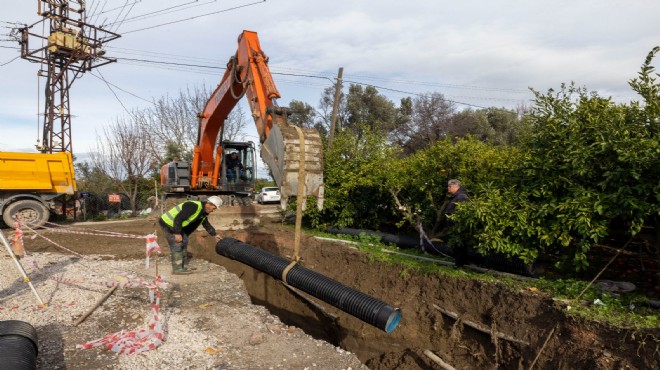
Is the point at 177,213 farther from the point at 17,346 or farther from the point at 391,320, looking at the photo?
the point at 391,320

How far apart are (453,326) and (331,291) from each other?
75.0 inches

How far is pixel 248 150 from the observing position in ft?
42.5

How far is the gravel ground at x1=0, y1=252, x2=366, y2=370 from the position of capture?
170 inches

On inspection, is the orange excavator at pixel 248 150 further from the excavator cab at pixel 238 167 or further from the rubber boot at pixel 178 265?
the rubber boot at pixel 178 265

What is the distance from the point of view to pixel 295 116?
37312 millimetres

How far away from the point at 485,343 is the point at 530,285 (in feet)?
3.32

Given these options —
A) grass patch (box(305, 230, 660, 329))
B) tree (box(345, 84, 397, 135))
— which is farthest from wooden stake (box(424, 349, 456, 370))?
tree (box(345, 84, 397, 135))

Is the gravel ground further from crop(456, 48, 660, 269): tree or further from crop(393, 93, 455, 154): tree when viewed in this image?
crop(393, 93, 455, 154): tree

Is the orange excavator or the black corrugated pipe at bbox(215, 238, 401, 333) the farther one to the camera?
the orange excavator

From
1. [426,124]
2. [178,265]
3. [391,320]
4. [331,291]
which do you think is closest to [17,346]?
[331,291]

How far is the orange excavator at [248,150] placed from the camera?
4660 mm

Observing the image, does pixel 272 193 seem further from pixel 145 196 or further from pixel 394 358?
pixel 394 358

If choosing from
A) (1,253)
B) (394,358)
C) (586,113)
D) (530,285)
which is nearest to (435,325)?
(394,358)

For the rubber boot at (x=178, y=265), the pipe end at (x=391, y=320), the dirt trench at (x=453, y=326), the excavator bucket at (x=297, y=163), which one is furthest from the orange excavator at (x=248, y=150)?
the rubber boot at (x=178, y=265)
